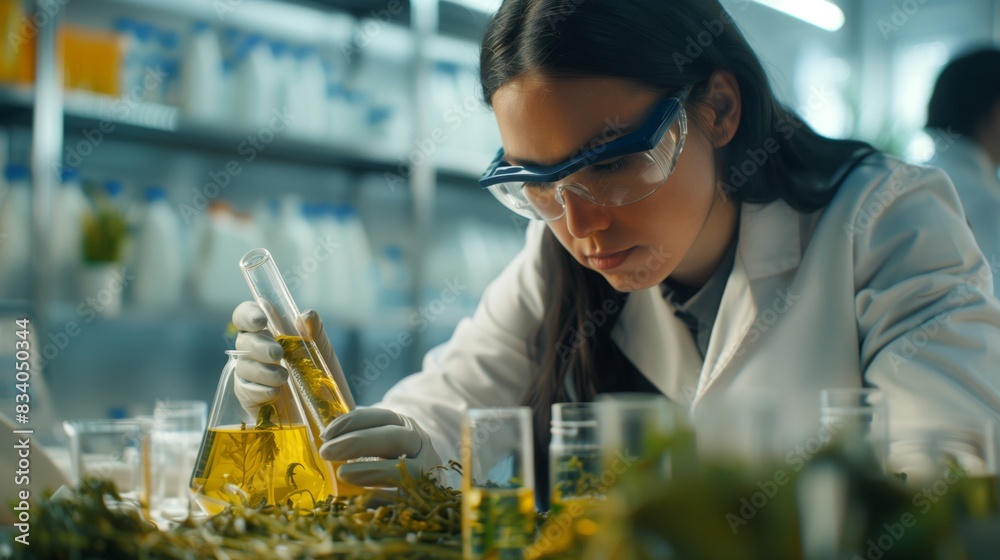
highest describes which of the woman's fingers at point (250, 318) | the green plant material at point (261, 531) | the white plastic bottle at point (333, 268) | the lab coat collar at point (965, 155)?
the lab coat collar at point (965, 155)

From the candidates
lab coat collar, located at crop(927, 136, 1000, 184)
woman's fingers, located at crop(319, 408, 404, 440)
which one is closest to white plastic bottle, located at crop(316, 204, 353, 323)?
woman's fingers, located at crop(319, 408, 404, 440)

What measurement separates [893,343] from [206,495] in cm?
98

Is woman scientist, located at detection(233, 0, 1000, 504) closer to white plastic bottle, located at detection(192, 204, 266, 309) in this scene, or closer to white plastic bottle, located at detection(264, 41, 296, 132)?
white plastic bottle, located at detection(192, 204, 266, 309)

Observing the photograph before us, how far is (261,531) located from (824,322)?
1.06 meters

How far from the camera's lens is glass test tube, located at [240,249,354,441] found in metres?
0.98

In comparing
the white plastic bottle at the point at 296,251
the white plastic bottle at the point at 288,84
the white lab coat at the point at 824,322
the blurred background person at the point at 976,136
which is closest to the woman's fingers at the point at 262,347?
the white lab coat at the point at 824,322

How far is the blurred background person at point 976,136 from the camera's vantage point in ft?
9.26

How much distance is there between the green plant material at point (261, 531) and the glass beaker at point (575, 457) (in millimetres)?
93

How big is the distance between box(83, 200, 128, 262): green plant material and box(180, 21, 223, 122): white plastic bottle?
38 cm

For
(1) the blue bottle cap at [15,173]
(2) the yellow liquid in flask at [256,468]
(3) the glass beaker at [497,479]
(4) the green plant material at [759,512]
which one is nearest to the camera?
(4) the green plant material at [759,512]

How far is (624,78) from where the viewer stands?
1190 millimetres

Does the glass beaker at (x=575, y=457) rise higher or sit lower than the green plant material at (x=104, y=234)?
lower

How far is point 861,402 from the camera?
1.76ft

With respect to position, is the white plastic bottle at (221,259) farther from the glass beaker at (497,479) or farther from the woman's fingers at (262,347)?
the glass beaker at (497,479)
